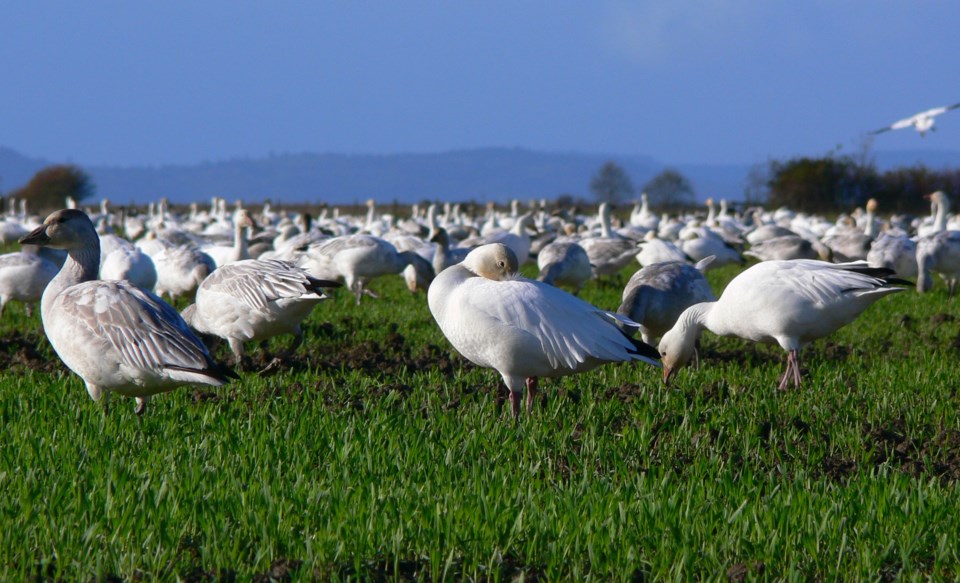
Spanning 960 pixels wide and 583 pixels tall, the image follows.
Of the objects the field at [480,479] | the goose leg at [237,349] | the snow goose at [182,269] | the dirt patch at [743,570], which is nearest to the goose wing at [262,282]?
the goose leg at [237,349]

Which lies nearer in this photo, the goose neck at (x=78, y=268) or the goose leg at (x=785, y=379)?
the goose neck at (x=78, y=268)

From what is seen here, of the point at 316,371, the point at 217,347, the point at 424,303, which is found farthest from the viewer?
the point at 424,303

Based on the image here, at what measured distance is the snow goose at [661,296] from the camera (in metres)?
10.3

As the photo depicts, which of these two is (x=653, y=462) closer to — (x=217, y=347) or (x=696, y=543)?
(x=696, y=543)

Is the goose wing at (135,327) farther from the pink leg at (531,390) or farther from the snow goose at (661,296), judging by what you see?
the snow goose at (661,296)

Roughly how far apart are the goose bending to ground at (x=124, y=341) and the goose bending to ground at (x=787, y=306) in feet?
13.1

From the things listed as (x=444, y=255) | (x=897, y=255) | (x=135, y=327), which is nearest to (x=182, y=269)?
(x=444, y=255)

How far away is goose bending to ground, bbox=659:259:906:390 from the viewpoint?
334 inches

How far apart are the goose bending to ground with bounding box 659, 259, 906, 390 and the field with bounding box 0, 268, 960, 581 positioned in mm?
351

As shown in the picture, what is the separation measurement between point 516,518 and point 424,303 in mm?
11476

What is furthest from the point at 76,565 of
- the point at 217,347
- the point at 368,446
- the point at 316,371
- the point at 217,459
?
the point at 217,347

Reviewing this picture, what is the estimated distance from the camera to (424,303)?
1600cm

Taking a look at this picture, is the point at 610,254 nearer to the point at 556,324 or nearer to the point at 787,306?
the point at 787,306

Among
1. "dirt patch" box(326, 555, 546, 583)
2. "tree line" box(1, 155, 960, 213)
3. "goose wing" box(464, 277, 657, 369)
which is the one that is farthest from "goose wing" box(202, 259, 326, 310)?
"tree line" box(1, 155, 960, 213)
